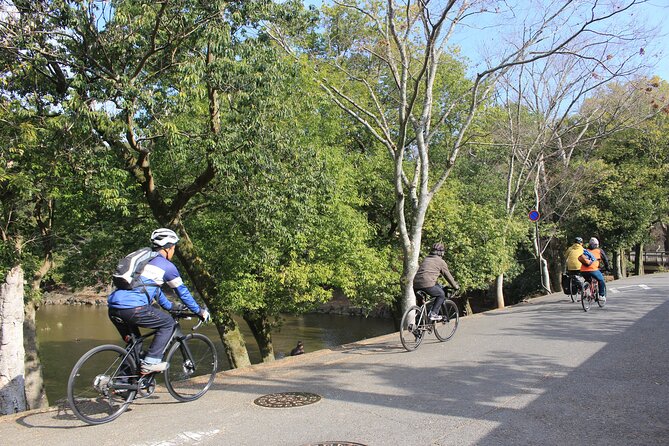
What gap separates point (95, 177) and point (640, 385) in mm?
8693

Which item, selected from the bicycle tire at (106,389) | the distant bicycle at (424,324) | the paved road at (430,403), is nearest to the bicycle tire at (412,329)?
the distant bicycle at (424,324)

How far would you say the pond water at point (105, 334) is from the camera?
25062mm

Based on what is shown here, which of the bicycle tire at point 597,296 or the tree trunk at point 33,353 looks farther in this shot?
the tree trunk at point 33,353

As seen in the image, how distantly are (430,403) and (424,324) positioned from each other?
3.23 meters

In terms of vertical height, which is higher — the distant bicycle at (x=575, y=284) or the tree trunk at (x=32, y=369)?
the distant bicycle at (x=575, y=284)

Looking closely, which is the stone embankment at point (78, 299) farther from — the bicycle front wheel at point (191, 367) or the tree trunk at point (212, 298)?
the bicycle front wheel at point (191, 367)

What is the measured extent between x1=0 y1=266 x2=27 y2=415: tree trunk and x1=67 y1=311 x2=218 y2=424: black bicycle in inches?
198

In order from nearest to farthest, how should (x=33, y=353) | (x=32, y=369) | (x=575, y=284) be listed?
(x=575, y=284)
(x=32, y=369)
(x=33, y=353)

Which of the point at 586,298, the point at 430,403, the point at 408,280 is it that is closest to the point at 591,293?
the point at 586,298

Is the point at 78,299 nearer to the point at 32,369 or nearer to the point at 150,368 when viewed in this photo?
the point at 32,369

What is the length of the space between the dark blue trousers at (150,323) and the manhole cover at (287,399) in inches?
47.1

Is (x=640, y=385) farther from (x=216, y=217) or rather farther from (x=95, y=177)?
(x=216, y=217)

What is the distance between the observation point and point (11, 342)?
968 centimetres

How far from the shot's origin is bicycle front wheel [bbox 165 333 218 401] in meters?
5.75
